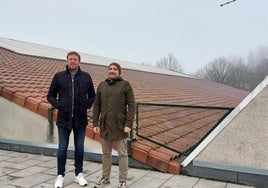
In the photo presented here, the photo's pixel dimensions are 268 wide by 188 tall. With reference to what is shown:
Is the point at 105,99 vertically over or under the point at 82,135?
over

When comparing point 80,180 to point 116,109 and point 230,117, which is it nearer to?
point 116,109

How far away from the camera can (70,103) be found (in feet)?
A: 13.3

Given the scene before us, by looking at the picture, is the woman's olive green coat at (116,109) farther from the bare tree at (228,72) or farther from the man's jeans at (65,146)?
the bare tree at (228,72)

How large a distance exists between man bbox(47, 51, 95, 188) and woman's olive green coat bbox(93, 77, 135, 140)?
0.33 m

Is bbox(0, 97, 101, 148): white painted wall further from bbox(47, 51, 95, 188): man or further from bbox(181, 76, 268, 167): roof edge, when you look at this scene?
bbox(181, 76, 268, 167): roof edge

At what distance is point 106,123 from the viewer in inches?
156

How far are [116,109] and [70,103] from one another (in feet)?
2.09

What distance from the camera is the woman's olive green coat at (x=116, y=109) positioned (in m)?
3.92

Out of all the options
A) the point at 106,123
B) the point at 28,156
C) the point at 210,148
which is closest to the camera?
the point at 106,123

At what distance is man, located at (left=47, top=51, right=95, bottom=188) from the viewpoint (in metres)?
4.07

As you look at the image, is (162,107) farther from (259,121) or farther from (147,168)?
(259,121)

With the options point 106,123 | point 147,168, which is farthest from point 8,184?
point 147,168

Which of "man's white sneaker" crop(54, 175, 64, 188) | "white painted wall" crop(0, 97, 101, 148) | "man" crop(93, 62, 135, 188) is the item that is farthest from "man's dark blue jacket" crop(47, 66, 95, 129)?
"white painted wall" crop(0, 97, 101, 148)

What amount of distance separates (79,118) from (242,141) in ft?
7.50
